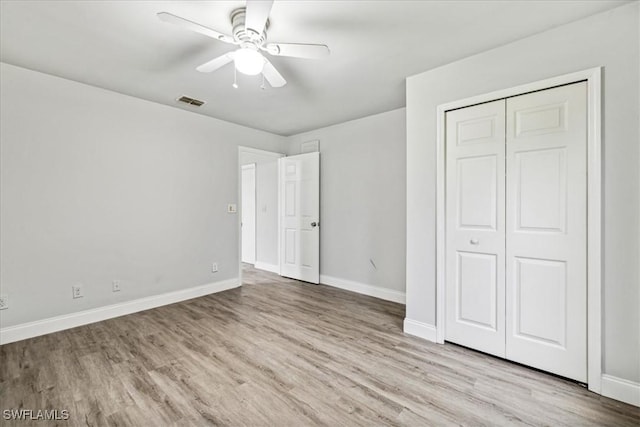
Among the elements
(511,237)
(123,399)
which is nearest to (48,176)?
(123,399)

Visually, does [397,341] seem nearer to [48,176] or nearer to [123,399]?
[123,399]

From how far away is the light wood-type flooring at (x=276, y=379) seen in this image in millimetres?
1676

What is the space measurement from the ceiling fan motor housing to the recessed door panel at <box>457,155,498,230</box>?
6.06 ft

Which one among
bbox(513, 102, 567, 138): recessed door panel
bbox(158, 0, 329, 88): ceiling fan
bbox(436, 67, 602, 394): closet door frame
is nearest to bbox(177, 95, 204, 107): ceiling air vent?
bbox(158, 0, 329, 88): ceiling fan

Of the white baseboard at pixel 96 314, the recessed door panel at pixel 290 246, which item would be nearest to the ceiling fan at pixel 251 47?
the white baseboard at pixel 96 314

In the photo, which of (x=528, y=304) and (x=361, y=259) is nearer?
(x=528, y=304)

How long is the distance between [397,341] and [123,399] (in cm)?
211

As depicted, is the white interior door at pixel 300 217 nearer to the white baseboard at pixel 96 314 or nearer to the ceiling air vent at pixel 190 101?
the white baseboard at pixel 96 314

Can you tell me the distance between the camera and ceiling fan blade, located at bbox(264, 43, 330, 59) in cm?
180

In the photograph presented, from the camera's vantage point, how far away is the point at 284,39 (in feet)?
7.13

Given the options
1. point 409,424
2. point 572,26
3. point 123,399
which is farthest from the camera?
point 572,26

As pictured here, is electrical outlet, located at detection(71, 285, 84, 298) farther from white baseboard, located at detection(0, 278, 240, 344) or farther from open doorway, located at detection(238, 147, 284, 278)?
open doorway, located at detection(238, 147, 284, 278)

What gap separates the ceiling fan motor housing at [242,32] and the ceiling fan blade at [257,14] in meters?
0.05

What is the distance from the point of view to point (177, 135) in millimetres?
3686
